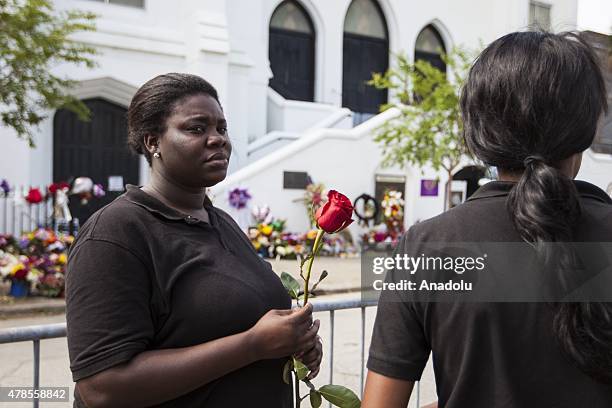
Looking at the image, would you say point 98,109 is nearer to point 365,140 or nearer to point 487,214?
point 365,140

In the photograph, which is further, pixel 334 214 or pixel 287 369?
pixel 287 369

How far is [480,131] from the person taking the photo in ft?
4.25

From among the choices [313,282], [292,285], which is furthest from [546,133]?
[313,282]

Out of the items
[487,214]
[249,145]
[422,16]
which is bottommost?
[487,214]

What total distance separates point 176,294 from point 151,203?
291 mm

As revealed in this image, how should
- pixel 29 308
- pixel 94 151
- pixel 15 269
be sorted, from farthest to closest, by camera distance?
1. pixel 94 151
2. pixel 15 269
3. pixel 29 308

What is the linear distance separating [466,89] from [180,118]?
86 cm

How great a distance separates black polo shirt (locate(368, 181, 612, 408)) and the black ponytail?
0.04 m

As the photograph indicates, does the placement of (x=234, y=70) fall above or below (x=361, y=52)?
below

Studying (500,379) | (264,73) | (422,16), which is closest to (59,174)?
(264,73)

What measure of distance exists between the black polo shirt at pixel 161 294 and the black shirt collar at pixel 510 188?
2.46 ft

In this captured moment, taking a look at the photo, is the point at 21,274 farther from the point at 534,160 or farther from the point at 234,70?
the point at 234,70

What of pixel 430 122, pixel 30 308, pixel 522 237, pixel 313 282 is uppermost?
pixel 430 122

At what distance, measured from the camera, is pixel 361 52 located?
80.5 feet
